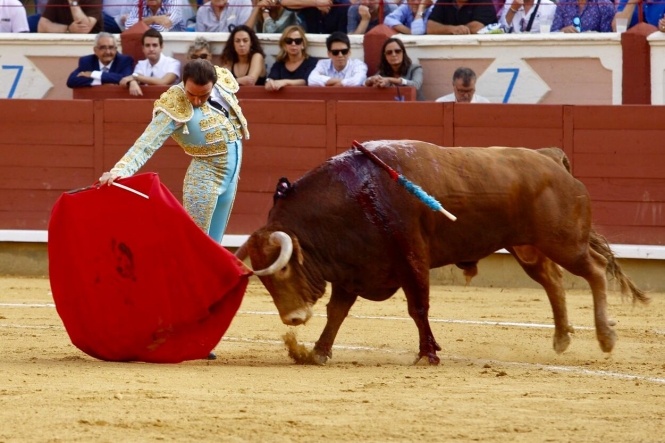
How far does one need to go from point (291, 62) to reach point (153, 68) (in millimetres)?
1023

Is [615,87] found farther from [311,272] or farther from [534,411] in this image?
[534,411]

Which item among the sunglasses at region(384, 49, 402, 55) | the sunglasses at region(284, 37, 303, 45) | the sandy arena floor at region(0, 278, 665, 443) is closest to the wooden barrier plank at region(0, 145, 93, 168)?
the sunglasses at region(284, 37, 303, 45)

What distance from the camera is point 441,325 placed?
22.6 ft

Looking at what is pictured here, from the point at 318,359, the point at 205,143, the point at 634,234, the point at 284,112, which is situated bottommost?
the point at 634,234

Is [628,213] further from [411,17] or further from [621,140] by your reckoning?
[411,17]

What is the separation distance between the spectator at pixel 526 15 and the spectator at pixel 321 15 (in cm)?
118

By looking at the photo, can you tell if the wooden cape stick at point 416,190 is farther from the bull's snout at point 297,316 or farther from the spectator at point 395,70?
the spectator at point 395,70

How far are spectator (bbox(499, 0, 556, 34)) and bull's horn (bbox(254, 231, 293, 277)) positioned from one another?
4736 millimetres

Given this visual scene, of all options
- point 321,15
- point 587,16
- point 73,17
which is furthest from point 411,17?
point 73,17

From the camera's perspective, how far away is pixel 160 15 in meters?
10.4

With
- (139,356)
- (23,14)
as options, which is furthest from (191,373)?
(23,14)

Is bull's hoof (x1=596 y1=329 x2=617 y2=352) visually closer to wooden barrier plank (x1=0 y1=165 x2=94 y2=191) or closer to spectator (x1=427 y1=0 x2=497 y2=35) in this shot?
spectator (x1=427 y1=0 x2=497 y2=35)

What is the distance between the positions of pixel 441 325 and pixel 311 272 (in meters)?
1.63

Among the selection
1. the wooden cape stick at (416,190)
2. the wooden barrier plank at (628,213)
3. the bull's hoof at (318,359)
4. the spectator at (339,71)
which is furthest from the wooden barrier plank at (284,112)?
the bull's hoof at (318,359)
